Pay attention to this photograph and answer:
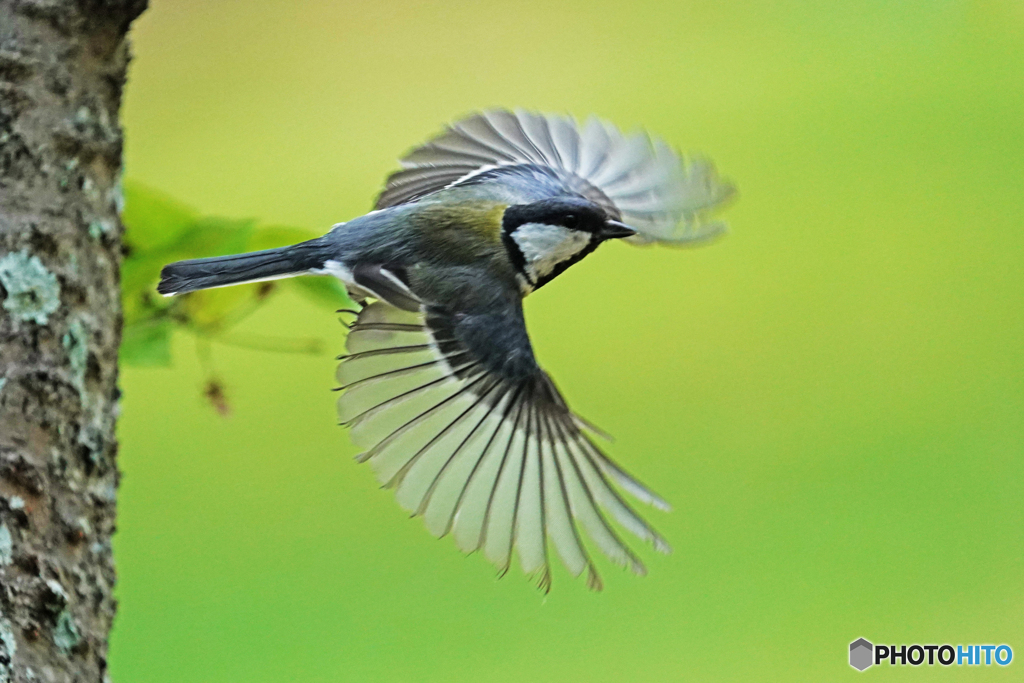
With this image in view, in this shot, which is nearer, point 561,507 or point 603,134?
point 561,507

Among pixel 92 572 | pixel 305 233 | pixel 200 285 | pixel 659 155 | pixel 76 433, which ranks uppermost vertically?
pixel 659 155

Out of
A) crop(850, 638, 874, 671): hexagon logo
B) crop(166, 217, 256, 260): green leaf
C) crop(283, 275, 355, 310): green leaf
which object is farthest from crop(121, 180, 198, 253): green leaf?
crop(850, 638, 874, 671): hexagon logo

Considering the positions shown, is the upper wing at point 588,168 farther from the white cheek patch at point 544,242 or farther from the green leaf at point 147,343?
the green leaf at point 147,343

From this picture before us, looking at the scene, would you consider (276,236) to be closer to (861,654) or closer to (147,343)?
(147,343)

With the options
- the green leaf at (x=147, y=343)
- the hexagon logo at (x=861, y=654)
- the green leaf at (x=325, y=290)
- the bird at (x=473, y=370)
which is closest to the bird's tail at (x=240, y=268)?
the bird at (x=473, y=370)

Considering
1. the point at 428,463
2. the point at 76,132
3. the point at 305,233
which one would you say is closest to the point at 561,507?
the point at 428,463

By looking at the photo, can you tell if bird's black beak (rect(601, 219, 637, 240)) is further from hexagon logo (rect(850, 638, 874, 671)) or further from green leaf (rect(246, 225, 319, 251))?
hexagon logo (rect(850, 638, 874, 671))

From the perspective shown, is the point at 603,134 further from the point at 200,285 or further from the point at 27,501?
the point at 27,501
